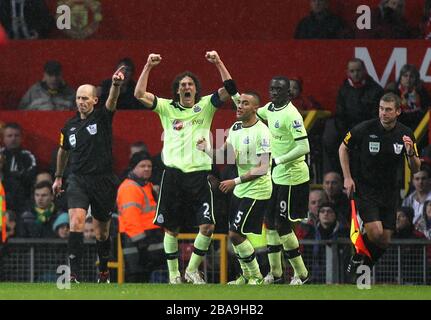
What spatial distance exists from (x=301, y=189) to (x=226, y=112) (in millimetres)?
2634

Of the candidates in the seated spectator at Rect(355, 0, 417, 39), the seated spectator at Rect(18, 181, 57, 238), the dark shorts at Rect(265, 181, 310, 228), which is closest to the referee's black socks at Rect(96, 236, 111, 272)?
the dark shorts at Rect(265, 181, 310, 228)

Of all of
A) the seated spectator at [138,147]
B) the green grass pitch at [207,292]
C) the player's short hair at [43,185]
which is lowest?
the green grass pitch at [207,292]

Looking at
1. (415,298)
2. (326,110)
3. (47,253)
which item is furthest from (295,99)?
(415,298)

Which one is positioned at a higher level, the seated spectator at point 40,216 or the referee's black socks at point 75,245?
the seated spectator at point 40,216

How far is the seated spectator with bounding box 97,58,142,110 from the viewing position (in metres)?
19.9

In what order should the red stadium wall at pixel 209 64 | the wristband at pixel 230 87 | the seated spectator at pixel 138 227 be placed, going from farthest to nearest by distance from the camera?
the red stadium wall at pixel 209 64 < the seated spectator at pixel 138 227 < the wristband at pixel 230 87

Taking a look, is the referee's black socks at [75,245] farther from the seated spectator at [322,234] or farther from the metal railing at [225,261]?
the seated spectator at [322,234]

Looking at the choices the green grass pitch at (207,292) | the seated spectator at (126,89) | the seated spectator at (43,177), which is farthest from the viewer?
the seated spectator at (126,89)

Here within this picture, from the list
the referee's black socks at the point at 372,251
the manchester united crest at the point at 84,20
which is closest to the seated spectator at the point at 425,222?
the referee's black socks at the point at 372,251

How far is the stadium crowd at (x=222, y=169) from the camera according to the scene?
1844 cm

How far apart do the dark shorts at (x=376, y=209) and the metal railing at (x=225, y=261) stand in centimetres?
158

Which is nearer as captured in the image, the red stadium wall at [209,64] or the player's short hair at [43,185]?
the player's short hair at [43,185]

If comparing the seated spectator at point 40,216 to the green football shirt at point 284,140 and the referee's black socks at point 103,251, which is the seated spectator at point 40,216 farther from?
the green football shirt at point 284,140

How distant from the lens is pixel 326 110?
20.3m
